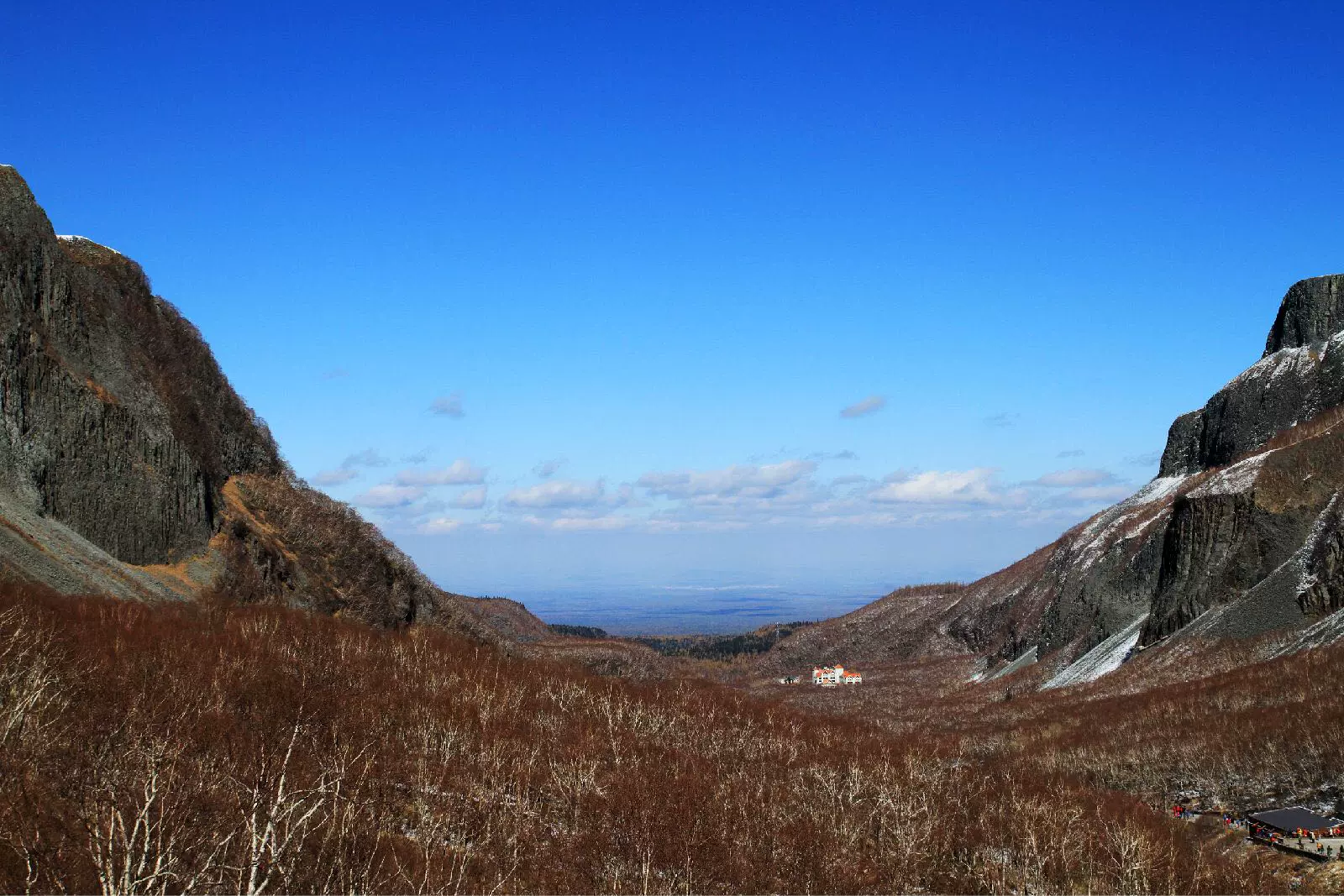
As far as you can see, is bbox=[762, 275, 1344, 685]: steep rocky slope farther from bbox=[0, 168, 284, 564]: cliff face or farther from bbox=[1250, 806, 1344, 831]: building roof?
bbox=[0, 168, 284, 564]: cliff face

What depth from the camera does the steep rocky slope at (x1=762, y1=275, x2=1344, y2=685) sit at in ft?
118

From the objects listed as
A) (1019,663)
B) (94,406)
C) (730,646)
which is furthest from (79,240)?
(730,646)

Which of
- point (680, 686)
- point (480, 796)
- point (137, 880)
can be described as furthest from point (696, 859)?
point (680, 686)

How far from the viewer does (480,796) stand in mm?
12320

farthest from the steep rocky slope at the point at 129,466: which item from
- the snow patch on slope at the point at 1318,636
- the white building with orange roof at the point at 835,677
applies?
the white building with orange roof at the point at 835,677

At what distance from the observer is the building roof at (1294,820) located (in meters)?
15.2

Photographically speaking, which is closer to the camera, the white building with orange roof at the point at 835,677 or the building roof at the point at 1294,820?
the building roof at the point at 1294,820

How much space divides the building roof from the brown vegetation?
119 centimetres

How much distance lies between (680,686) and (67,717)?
17843mm

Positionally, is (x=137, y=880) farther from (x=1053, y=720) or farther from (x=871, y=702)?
(x=871, y=702)

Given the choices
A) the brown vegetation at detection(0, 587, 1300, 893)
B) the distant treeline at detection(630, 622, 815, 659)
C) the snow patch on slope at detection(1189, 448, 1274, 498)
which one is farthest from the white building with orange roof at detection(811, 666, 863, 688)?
the brown vegetation at detection(0, 587, 1300, 893)

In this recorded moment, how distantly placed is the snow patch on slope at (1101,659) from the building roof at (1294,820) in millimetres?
27570

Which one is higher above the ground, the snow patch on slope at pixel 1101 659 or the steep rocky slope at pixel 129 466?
the steep rocky slope at pixel 129 466

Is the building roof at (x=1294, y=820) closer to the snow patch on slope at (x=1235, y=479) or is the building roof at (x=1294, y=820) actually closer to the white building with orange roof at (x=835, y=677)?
the snow patch on slope at (x=1235, y=479)
